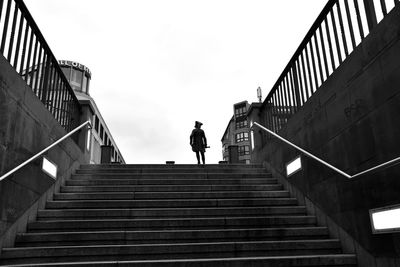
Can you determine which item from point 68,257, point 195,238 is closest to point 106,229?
point 68,257

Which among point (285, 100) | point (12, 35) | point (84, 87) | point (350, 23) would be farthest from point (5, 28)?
point (84, 87)

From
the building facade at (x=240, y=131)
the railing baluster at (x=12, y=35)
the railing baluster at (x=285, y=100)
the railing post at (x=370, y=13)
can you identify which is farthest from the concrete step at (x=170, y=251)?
the building facade at (x=240, y=131)

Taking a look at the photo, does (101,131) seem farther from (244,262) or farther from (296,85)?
(244,262)

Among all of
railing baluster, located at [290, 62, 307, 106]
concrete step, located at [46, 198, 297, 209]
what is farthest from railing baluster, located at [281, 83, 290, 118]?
concrete step, located at [46, 198, 297, 209]

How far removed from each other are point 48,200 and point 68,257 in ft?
6.01

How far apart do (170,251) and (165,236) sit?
38 cm

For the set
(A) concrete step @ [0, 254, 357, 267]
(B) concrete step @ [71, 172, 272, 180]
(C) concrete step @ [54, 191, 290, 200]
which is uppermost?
(B) concrete step @ [71, 172, 272, 180]

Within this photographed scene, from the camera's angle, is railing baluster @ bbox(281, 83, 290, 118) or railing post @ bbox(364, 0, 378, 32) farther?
railing baluster @ bbox(281, 83, 290, 118)

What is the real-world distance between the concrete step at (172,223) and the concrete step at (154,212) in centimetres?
26

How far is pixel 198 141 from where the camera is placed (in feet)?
32.6

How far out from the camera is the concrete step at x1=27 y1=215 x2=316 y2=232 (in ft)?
16.3

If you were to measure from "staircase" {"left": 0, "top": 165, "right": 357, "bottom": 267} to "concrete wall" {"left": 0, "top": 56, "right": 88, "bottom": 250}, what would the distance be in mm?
271

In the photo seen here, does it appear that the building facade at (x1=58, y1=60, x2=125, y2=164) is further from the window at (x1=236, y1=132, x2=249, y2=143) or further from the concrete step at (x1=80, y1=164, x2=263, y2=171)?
the window at (x1=236, y1=132, x2=249, y2=143)

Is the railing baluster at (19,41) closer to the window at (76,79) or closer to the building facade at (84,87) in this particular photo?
the building facade at (84,87)
